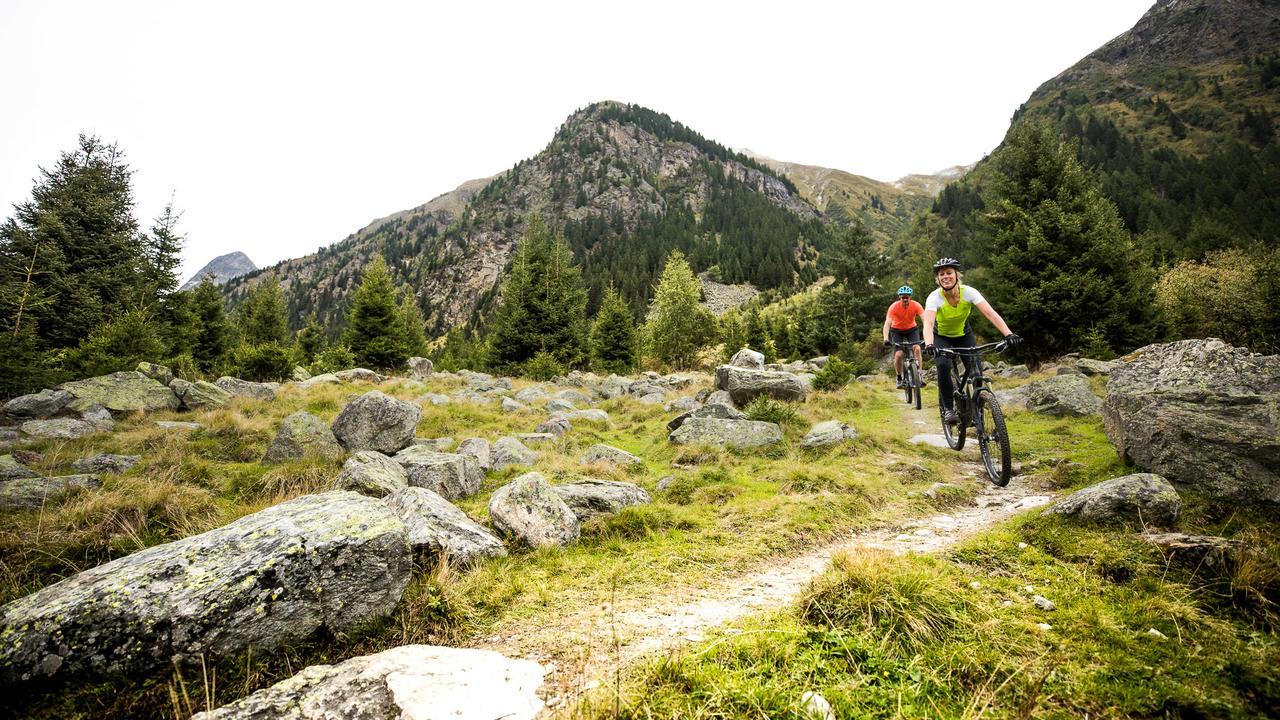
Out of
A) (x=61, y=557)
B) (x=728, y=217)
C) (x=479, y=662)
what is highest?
(x=728, y=217)

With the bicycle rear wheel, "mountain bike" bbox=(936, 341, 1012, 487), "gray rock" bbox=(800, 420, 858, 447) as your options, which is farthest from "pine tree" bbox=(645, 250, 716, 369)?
the bicycle rear wheel

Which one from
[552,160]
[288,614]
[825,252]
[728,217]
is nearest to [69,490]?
[288,614]

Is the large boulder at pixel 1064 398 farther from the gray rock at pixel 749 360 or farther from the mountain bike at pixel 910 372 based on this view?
the gray rock at pixel 749 360

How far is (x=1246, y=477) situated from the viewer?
4.51 metres

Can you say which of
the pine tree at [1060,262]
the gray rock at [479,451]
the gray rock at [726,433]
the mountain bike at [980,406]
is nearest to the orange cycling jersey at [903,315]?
the mountain bike at [980,406]

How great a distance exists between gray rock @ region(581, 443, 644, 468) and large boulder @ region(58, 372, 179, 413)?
439 inches

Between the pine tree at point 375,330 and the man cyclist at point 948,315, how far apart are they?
2692 centimetres

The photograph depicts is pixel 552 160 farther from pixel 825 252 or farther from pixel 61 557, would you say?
pixel 61 557

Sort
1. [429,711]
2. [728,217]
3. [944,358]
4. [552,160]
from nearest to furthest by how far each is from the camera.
Result: [429,711] < [944,358] < [728,217] < [552,160]

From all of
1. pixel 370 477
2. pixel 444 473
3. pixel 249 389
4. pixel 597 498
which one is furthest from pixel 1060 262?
pixel 249 389

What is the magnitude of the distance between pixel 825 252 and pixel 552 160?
Answer: 361 feet

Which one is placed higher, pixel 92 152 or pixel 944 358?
pixel 92 152

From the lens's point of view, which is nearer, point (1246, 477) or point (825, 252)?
point (1246, 477)

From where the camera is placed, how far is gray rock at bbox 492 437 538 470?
8.81 metres
